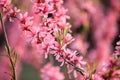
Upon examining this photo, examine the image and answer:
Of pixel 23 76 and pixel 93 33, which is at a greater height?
pixel 93 33

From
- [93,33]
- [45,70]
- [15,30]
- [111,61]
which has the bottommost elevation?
[93,33]

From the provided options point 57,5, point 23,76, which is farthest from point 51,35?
point 23,76

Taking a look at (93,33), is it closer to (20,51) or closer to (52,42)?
(20,51)

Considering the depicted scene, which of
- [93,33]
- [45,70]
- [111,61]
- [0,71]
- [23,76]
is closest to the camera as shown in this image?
[111,61]

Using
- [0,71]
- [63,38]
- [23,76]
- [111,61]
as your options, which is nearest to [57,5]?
[63,38]

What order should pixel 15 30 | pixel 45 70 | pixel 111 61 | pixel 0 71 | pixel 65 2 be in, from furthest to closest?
pixel 65 2 < pixel 15 30 < pixel 0 71 < pixel 45 70 < pixel 111 61

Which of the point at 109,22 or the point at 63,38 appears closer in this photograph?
the point at 63,38

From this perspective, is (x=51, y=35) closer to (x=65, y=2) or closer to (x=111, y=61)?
(x=111, y=61)

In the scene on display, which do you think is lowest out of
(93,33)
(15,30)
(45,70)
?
(93,33)

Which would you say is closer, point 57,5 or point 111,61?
point 111,61
